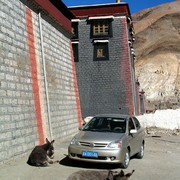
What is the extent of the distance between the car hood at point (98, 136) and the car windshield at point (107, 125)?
1.22 feet

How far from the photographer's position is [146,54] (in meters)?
82.1

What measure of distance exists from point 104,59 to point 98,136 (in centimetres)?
1945

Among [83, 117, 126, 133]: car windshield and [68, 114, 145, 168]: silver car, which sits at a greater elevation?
[83, 117, 126, 133]: car windshield

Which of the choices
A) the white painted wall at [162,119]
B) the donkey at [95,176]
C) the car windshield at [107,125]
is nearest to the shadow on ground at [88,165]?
the car windshield at [107,125]

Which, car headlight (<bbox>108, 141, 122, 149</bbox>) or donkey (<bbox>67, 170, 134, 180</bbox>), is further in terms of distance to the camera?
car headlight (<bbox>108, 141, 122, 149</bbox>)

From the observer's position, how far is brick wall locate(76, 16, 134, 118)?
28.5 m

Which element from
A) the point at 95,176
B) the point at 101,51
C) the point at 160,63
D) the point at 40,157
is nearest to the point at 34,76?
the point at 40,157

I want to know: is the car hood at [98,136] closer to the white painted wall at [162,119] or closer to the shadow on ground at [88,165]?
the shadow on ground at [88,165]

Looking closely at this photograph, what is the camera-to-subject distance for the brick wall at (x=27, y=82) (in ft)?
36.3

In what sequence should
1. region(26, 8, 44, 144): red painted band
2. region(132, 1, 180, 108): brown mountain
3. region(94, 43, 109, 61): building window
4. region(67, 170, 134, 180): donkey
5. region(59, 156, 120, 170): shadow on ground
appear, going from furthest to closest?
region(132, 1, 180, 108): brown mountain, region(94, 43, 109, 61): building window, region(26, 8, 44, 144): red painted band, region(59, 156, 120, 170): shadow on ground, region(67, 170, 134, 180): donkey

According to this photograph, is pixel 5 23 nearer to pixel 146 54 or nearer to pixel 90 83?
pixel 90 83

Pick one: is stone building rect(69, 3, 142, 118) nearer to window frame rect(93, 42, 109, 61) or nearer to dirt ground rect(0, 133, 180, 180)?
window frame rect(93, 42, 109, 61)

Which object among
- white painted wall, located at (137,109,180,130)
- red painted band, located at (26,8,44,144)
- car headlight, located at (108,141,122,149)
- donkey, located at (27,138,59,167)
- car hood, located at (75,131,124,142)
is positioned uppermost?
red painted band, located at (26,8,44,144)

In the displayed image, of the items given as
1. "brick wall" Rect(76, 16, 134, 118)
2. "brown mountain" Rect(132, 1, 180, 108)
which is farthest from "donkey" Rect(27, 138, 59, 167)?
"brown mountain" Rect(132, 1, 180, 108)
